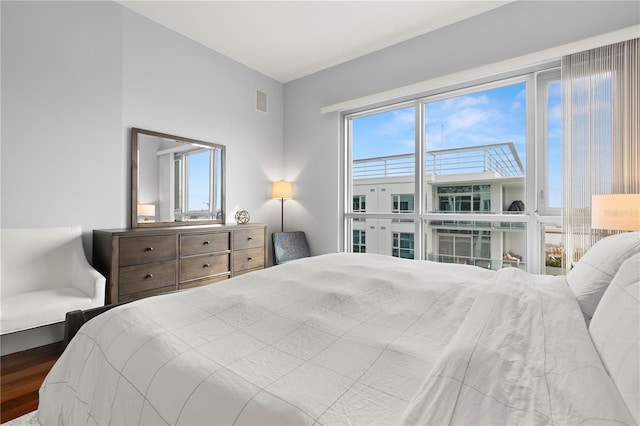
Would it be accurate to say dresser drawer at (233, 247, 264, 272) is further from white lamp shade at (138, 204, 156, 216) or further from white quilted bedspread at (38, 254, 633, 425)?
white quilted bedspread at (38, 254, 633, 425)

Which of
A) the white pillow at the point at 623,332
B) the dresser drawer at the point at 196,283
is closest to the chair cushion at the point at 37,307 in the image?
the dresser drawer at the point at 196,283

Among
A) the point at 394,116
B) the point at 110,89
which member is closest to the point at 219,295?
the point at 110,89

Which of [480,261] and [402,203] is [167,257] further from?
[480,261]

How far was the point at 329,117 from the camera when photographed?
13.3ft

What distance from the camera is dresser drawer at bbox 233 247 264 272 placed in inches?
133

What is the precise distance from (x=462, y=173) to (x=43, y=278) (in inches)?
152

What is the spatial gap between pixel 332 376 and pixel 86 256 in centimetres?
281

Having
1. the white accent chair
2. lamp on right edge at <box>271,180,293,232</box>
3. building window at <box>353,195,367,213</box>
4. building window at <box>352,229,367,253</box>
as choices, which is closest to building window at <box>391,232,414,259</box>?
building window at <box>352,229,367,253</box>

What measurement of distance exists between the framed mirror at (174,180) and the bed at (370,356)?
6.82 feet

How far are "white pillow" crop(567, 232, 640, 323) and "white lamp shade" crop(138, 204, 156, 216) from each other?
3.29 metres

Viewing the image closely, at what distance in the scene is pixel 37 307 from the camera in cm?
199

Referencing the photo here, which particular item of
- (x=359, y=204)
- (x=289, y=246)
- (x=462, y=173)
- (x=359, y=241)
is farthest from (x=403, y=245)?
(x=289, y=246)

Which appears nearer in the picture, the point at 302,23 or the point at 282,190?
the point at 302,23

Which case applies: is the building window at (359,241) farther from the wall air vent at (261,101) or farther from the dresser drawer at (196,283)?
the wall air vent at (261,101)
